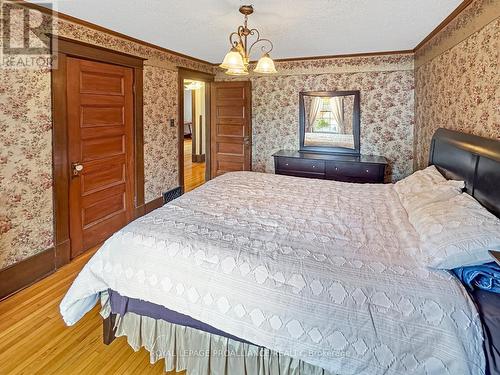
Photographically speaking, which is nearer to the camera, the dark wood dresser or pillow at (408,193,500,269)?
pillow at (408,193,500,269)

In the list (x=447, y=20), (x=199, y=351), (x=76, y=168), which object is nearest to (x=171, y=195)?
(x=76, y=168)

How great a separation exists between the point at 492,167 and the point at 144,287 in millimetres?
1974

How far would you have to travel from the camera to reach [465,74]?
106 inches

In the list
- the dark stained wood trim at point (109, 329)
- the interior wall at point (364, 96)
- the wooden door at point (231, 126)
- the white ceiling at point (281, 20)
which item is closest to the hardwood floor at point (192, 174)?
the wooden door at point (231, 126)

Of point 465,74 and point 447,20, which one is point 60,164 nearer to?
point 465,74

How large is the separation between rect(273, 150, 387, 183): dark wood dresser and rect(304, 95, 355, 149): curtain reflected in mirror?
9.1 inches

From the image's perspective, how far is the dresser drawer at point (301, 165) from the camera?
184 inches

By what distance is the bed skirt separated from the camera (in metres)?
1.58

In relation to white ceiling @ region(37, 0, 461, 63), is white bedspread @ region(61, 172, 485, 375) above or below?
below

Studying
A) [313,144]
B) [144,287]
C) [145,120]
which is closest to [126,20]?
[145,120]

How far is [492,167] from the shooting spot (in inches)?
71.5

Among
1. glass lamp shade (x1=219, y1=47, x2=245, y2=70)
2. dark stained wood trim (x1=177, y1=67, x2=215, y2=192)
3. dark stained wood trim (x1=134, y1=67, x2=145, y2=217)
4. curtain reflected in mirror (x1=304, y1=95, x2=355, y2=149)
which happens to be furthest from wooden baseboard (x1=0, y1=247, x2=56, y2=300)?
curtain reflected in mirror (x1=304, y1=95, x2=355, y2=149)

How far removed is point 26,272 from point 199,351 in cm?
191

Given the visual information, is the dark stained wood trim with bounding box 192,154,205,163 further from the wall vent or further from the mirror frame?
the mirror frame
